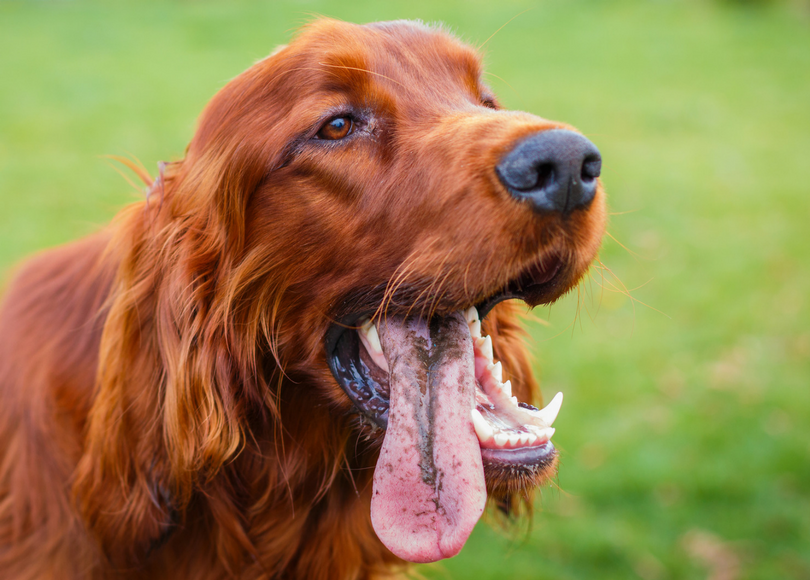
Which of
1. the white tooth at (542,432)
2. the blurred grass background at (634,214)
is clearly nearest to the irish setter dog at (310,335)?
the white tooth at (542,432)

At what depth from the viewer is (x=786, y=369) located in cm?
498

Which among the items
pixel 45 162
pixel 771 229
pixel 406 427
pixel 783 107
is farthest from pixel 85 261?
pixel 783 107

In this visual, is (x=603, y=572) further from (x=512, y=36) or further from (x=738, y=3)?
(x=738, y=3)

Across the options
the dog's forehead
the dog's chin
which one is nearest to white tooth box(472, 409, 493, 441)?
the dog's chin

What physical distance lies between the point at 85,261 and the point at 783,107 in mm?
11157

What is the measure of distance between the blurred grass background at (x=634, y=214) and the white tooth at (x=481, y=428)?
54 centimetres

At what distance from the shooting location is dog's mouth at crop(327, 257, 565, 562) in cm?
188

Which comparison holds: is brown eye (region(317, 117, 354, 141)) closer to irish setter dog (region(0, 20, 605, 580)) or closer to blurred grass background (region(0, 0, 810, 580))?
irish setter dog (region(0, 20, 605, 580))

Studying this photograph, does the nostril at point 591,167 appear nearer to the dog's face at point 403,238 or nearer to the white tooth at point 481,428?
the dog's face at point 403,238

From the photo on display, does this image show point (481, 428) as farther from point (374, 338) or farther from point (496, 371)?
point (374, 338)

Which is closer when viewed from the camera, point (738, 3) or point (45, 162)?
point (45, 162)

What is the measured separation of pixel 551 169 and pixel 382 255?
50cm

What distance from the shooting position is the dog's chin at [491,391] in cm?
190

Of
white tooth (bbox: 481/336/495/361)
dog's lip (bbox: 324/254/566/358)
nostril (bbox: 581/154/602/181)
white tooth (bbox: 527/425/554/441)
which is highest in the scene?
nostril (bbox: 581/154/602/181)
